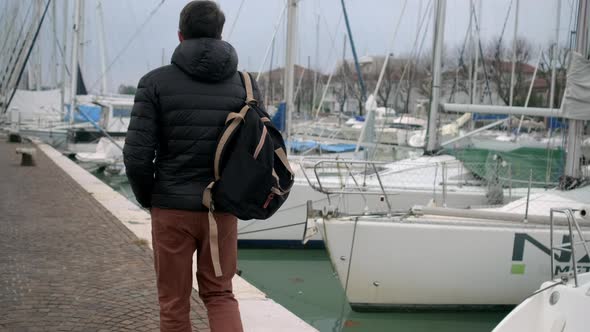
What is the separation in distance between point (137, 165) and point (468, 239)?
5.66 m

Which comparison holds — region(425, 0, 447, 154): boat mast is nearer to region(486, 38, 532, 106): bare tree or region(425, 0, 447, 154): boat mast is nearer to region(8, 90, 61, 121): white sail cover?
region(486, 38, 532, 106): bare tree

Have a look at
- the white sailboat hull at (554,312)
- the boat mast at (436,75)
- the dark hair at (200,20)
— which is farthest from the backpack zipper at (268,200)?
the boat mast at (436,75)

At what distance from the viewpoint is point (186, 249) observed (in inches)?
121

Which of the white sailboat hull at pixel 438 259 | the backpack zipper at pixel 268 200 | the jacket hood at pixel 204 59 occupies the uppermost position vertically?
the jacket hood at pixel 204 59

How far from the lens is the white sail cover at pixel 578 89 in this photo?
28.5ft

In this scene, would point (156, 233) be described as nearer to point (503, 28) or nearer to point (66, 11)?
point (503, 28)

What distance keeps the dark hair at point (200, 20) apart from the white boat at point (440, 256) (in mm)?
4884

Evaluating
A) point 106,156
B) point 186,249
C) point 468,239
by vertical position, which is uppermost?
point 186,249

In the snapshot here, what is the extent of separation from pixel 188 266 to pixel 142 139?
0.68 metres

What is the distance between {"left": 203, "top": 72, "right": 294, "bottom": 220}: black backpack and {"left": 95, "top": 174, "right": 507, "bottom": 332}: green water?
5.21m

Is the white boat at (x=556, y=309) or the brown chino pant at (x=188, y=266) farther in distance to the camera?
the white boat at (x=556, y=309)

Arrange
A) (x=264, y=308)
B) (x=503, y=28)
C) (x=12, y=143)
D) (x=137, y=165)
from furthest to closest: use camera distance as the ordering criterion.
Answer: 1. (x=12, y=143)
2. (x=503, y=28)
3. (x=264, y=308)
4. (x=137, y=165)

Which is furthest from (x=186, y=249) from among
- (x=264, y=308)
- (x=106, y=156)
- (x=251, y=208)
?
(x=106, y=156)

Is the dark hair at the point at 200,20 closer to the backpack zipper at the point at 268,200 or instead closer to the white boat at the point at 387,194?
the backpack zipper at the point at 268,200
